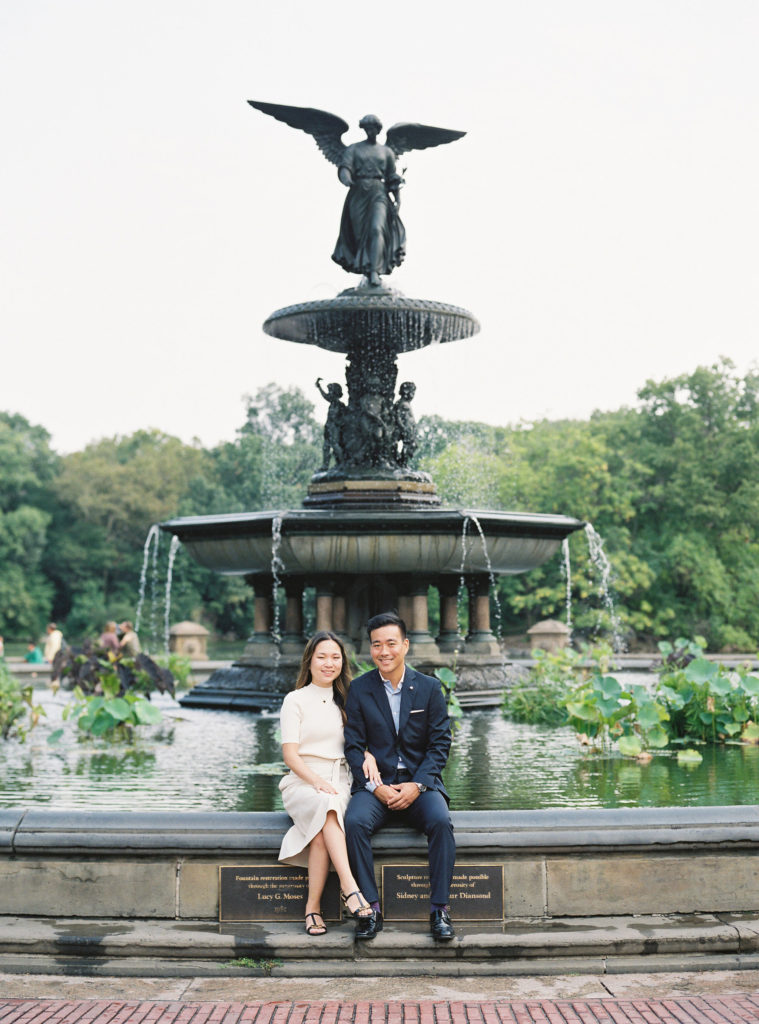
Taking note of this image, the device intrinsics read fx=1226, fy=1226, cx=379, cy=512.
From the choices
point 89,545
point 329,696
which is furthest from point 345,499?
point 89,545

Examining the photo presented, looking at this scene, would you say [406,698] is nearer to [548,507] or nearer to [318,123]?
[318,123]

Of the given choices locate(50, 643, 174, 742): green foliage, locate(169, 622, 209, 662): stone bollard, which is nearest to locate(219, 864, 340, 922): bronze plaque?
locate(50, 643, 174, 742): green foliage

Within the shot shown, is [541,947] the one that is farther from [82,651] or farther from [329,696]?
[82,651]

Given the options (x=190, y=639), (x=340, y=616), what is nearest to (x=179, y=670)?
(x=340, y=616)

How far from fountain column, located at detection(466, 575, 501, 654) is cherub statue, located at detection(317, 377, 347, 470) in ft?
7.54

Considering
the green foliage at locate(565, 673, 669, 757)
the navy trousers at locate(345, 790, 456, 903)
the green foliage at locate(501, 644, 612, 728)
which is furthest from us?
the green foliage at locate(501, 644, 612, 728)

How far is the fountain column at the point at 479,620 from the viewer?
14148 mm

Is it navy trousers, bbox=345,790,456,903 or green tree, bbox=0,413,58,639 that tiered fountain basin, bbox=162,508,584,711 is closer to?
navy trousers, bbox=345,790,456,903

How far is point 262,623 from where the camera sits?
14828mm

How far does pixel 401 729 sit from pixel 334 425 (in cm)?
973

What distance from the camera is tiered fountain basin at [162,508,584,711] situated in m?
13.0

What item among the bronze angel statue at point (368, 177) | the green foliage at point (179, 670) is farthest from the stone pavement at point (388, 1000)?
the green foliage at point (179, 670)

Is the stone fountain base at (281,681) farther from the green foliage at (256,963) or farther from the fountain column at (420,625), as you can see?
the green foliage at (256,963)

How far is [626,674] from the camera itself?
58.5 ft
